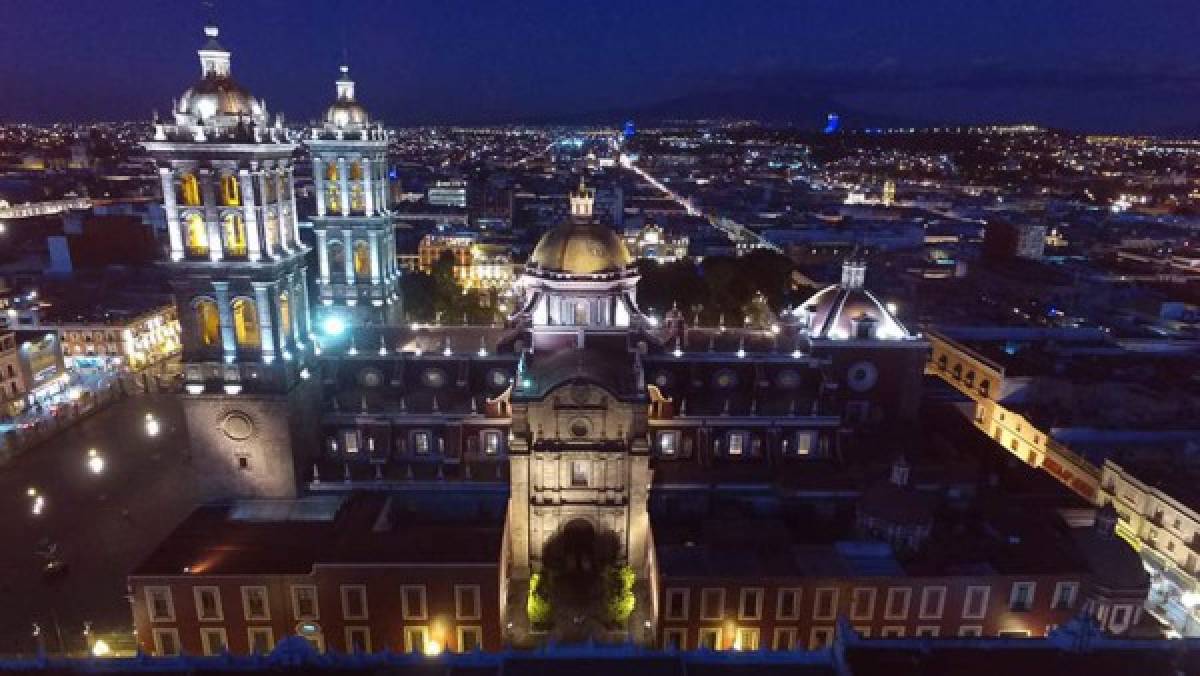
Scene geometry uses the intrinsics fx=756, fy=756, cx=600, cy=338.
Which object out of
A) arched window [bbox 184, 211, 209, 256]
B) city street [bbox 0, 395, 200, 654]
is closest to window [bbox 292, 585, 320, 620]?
city street [bbox 0, 395, 200, 654]

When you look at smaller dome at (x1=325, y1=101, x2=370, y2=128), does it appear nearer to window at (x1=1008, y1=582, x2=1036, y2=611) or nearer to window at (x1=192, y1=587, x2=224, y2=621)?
window at (x1=192, y1=587, x2=224, y2=621)

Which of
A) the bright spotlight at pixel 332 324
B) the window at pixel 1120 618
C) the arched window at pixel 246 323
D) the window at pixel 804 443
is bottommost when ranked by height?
the window at pixel 1120 618

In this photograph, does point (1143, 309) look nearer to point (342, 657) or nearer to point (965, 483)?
point (965, 483)

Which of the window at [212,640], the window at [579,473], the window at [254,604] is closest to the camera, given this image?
the window at [254,604]

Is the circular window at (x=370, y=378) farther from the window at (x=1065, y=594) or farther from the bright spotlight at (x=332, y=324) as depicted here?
the window at (x=1065, y=594)

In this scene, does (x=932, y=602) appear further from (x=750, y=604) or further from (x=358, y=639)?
(x=358, y=639)

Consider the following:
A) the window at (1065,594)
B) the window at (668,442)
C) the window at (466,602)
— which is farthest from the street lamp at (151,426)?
the window at (1065,594)
